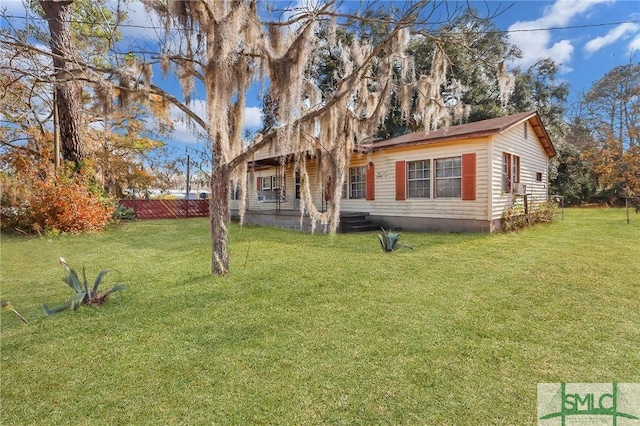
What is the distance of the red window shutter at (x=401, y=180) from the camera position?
9.98 metres

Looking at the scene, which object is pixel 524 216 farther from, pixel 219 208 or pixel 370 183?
pixel 219 208

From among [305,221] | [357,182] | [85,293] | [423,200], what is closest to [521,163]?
[423,200]

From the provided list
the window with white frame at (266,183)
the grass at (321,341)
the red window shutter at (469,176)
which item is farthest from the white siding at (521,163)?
the window with white frame at (266,183)

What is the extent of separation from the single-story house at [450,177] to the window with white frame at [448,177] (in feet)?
0.09

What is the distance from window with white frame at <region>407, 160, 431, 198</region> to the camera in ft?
31.7

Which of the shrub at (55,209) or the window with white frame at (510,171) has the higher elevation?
the window with white frame at (510,171)

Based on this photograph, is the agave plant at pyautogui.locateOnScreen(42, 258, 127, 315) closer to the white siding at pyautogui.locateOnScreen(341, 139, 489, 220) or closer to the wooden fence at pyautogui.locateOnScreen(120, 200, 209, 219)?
the white siding at pyautogui.locateOnScreen(341, 139, 489, 220)

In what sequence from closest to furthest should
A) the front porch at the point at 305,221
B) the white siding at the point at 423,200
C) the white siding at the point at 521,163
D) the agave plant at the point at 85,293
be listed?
the agave plant at the point at 85,293 → the white siding at the point at 423,200 → the white siding at the point at 521,163 → the front porch at the point at 305,221

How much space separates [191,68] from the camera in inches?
160

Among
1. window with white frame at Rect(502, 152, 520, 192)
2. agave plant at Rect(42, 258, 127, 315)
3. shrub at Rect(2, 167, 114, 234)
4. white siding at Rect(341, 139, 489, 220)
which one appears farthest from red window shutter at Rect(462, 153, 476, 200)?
shrub at Rect(2, 167, 114, 234)

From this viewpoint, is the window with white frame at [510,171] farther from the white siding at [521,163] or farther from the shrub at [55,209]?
the shrub at [55,209]

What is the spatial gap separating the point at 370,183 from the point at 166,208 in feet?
36.3

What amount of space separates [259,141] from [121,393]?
2990 millimetres

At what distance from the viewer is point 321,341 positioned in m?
2.66
